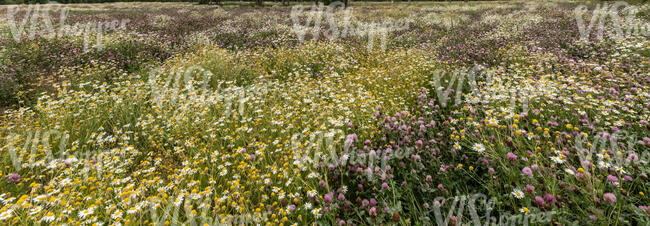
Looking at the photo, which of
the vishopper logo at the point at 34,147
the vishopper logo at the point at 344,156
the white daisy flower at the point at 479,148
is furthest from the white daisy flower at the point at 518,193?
the vishopper logo at the point at 34,147

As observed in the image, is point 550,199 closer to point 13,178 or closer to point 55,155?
point 13,178

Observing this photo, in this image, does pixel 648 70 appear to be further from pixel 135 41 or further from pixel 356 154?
pixel 135 41

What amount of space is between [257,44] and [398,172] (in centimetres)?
935

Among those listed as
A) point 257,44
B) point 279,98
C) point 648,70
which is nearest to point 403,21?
point 257,44

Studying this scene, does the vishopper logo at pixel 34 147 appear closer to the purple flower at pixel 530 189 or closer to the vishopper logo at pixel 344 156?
the vishopper logo at pixel 344 156

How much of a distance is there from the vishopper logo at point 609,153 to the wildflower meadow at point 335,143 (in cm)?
2

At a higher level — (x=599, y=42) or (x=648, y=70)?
(x=599, y=42)

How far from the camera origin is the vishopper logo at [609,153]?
2.23 meters

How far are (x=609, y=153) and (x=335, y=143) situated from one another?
2.66 meters

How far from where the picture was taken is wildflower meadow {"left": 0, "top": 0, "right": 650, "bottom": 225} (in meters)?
2.34

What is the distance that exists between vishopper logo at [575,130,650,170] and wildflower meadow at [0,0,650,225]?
19 millimetres

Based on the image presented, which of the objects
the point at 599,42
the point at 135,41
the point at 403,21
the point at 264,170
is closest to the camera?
the point at 264,170

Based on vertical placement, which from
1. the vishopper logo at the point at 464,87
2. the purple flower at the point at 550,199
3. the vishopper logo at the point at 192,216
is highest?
the vishopper logo at the point at 464,87

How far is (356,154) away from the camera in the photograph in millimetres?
2967
